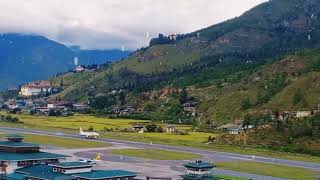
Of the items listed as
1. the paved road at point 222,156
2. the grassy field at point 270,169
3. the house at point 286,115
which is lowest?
the grassy field at point 270,169

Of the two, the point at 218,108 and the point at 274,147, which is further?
the point at 218,108

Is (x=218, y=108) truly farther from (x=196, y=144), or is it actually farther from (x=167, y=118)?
(x=196, y=144)

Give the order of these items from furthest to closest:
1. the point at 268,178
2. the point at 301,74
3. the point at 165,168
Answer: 1. the point at 301,74
2. the point at 165,168
3. the point at 268,178

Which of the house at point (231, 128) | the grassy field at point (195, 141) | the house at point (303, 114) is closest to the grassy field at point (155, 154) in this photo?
the grassy field at point (195, 141)

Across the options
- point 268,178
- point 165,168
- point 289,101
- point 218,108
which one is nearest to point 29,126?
point 218,108

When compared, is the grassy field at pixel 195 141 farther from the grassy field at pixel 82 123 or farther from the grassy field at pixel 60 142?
the grassy field at pixel 82 123

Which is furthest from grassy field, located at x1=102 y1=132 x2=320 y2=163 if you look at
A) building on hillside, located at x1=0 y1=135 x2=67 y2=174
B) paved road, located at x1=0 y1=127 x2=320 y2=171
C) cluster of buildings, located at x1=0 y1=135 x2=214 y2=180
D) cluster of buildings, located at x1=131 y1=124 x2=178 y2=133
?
building on hillside, located at x1=0 y1=135 x2=67 y2=174
